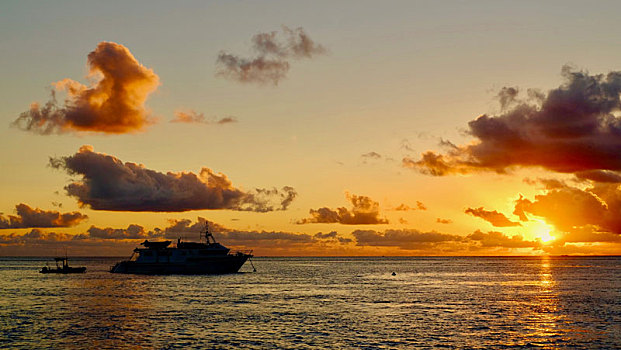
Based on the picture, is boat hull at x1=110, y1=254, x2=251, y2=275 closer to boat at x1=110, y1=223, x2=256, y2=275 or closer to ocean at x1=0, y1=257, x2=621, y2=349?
boat at x1=110, y1=223, x2=256, y2=275

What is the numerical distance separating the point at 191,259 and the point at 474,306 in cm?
8533

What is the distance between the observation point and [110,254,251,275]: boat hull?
15150 centimetres

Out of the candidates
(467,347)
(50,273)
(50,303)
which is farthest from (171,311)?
(50,273)

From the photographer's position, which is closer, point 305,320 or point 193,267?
point 305,320

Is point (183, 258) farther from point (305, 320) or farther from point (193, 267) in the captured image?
point (305, 320)

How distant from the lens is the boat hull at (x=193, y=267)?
151500mm

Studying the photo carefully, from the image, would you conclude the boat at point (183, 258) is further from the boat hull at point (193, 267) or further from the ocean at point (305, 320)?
the ocean at point (305, 320)

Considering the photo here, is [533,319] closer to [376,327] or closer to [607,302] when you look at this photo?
[376,327]

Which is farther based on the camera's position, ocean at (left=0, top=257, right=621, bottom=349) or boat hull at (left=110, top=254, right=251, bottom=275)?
boat hull at (left=110, top=254, right=251, bottom=275)

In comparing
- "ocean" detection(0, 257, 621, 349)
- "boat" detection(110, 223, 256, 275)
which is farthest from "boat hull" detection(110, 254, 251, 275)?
"ocean" detection(0, 257, 621, 349)

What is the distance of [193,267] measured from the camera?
152 metres

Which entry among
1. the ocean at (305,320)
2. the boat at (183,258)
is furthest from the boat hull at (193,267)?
the ocean at (305,320)

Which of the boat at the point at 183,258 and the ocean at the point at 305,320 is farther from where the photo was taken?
the boat at the point at 183,258

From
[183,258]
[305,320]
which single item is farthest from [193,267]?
[305,320]
